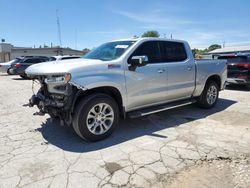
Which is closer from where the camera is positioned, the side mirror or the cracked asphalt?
the cracked asphalt

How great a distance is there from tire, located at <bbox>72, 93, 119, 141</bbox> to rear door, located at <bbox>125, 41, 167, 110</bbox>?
1.60ft

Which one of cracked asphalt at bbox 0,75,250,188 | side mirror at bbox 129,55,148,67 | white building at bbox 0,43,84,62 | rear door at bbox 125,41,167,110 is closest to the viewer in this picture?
cracked asphalt at bbox 0,75,250,188

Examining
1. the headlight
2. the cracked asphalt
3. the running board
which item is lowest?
the cracked asphalt

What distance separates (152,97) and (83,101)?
1702 millimetres

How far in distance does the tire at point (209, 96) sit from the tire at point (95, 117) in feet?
10.3

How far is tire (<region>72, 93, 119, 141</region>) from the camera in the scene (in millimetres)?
4109

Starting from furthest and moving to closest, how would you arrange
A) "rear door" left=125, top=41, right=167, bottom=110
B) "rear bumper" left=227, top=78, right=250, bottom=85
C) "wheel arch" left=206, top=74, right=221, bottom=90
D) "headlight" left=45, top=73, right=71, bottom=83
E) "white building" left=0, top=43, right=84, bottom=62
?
"white building" left=0, top=43, right=84, bottom=62 < "rear bumper" left=227, top=78, right=250, bottom=85 < "wheel arch" left=206, top=74, right=221, bottom=90 < "rear door" left=125, top=41, right=167, bottom=110 < "headlight" left=45, top=73, right=71, bottom=83

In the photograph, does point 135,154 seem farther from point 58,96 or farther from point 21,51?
point 21,51

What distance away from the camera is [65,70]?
12.9 feet

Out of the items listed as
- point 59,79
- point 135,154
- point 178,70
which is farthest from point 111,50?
point 135,154

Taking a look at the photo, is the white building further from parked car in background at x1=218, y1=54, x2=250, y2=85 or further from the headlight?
the headlight

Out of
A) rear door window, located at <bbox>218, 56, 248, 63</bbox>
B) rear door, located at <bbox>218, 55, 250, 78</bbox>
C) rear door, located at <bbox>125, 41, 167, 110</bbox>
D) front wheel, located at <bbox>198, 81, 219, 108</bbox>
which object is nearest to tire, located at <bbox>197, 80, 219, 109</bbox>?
front wheel, located at <bbox>198, 81, 219, 108</bbox>

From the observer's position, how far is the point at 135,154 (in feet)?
12.6

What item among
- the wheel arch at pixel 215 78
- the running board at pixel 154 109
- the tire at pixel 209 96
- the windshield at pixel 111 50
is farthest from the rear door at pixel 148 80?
the wheel arch at pixel 215 78
